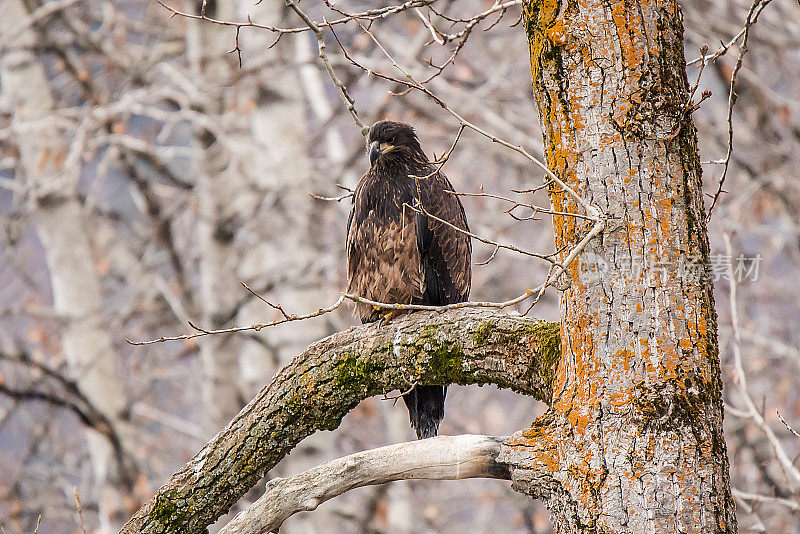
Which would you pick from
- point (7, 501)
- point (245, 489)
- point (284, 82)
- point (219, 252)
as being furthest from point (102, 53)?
point (245, 489)

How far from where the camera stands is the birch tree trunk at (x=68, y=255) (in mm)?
6383

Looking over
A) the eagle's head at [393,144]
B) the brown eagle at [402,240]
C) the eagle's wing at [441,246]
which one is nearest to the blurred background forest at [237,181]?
the eagle's head at [393,144]

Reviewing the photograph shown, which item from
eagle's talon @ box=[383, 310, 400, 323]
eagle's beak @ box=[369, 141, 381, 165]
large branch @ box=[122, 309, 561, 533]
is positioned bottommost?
large branch @ box=[122, 309, 561, 533]

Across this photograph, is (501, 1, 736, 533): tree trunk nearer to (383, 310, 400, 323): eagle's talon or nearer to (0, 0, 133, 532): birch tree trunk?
(383, 310, 400, 323): eagle's talon

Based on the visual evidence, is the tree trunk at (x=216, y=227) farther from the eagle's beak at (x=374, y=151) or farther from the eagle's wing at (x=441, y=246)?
the eagle's wing at (x=441, y=246)

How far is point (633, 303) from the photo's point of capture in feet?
6.25

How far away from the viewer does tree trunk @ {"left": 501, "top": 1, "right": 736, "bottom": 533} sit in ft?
6.09

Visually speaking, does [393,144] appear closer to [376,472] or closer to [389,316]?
[389,316]

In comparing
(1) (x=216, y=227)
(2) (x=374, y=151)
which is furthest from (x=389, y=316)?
(1) (x=216, y=227)

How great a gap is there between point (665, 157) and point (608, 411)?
1.99 feet

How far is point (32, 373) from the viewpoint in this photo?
7.52 metres

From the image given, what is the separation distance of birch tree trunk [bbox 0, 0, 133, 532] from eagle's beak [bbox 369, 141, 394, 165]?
11.7ft

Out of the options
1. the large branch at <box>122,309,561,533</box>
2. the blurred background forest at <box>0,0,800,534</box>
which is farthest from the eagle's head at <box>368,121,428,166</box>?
the blurred background forest at <box>0,0,800,534</box>

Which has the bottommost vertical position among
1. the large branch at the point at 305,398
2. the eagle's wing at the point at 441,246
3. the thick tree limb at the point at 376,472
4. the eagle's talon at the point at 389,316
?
the thick tree limb at the point at 376,472
